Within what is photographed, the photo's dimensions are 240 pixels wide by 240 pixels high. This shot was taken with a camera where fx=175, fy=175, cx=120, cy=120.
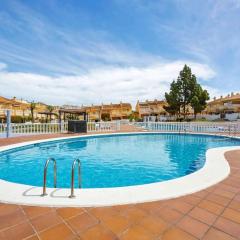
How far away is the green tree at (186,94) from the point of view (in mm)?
32106

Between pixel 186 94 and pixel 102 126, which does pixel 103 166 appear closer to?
pixel 102 126

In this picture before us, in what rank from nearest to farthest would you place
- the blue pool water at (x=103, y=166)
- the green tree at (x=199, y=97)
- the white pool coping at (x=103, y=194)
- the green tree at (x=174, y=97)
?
the white pool coping at (x=103, y=194), the blue pool water at (x=103, y=166), the green tree at (x=199, y=97), the green tree at (x=174, y=97)

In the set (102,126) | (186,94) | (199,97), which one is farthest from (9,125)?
(199,97)

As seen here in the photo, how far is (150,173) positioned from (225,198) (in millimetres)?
3173

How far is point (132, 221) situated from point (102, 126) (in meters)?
16.1

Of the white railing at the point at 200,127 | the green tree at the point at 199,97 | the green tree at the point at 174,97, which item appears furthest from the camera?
the green tree at the point at 174,97

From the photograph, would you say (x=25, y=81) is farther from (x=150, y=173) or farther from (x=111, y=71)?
(x=150, y=173)

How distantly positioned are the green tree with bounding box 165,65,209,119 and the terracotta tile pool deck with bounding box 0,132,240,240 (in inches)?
1242

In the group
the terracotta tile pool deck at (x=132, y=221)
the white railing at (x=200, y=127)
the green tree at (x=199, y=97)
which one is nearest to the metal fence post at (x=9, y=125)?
the terracotta tile pool deck at (x=132, y=221)

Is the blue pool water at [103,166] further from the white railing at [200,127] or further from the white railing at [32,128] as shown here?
the white railing at [200,127]

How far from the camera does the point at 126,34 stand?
12.3 metres

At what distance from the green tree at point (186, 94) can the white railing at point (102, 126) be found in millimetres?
18879

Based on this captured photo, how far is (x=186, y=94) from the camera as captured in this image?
110 ft

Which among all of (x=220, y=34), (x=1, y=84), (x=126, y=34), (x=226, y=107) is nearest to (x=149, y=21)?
(x=126, y=34)
